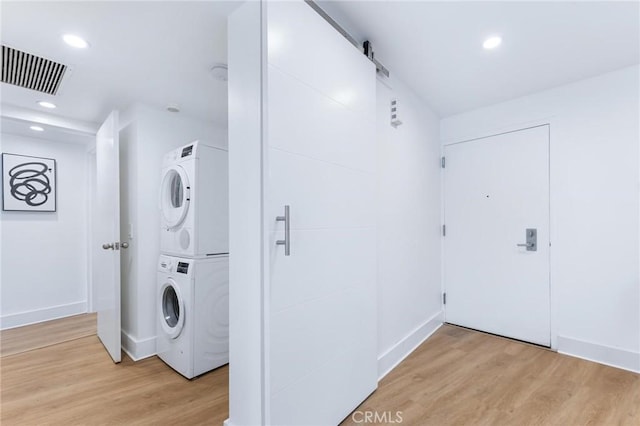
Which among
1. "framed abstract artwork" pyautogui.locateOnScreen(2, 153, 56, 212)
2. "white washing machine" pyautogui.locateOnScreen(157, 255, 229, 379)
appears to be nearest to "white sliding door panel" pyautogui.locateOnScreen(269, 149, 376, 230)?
"white washing machine" pyautogui.locateOnScreen(157, 255, 229, 379)

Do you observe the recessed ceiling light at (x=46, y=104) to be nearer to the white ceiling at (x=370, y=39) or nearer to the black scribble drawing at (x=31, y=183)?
the white ceiling at (x=370, y=39)

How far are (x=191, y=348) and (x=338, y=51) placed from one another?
7.56 feet

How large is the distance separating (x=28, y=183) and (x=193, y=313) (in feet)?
9.94

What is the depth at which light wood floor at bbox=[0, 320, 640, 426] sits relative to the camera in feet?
5.70

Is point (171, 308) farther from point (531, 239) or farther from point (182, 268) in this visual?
point (531, 239)

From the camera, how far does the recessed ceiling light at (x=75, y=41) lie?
68.1 inches

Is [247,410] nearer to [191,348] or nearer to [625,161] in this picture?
[191,348]

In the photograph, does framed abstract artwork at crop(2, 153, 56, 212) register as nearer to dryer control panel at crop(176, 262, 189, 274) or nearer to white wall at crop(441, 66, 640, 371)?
dryer control panel at crop(176, 262, 189, 274)

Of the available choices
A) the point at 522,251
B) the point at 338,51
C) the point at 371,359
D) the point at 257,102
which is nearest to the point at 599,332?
the point at 522,251

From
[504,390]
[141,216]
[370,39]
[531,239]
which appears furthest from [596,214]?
[141,216]

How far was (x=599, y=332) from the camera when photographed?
7.87 ft

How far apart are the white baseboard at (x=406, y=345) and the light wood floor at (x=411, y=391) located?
0.19 feet

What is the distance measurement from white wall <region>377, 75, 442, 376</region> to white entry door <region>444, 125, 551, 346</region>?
21 cm

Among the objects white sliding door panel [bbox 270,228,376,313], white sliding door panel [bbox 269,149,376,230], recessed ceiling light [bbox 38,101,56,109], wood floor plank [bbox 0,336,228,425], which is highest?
recessed ceiling light [bbox 38,101,56,109]
